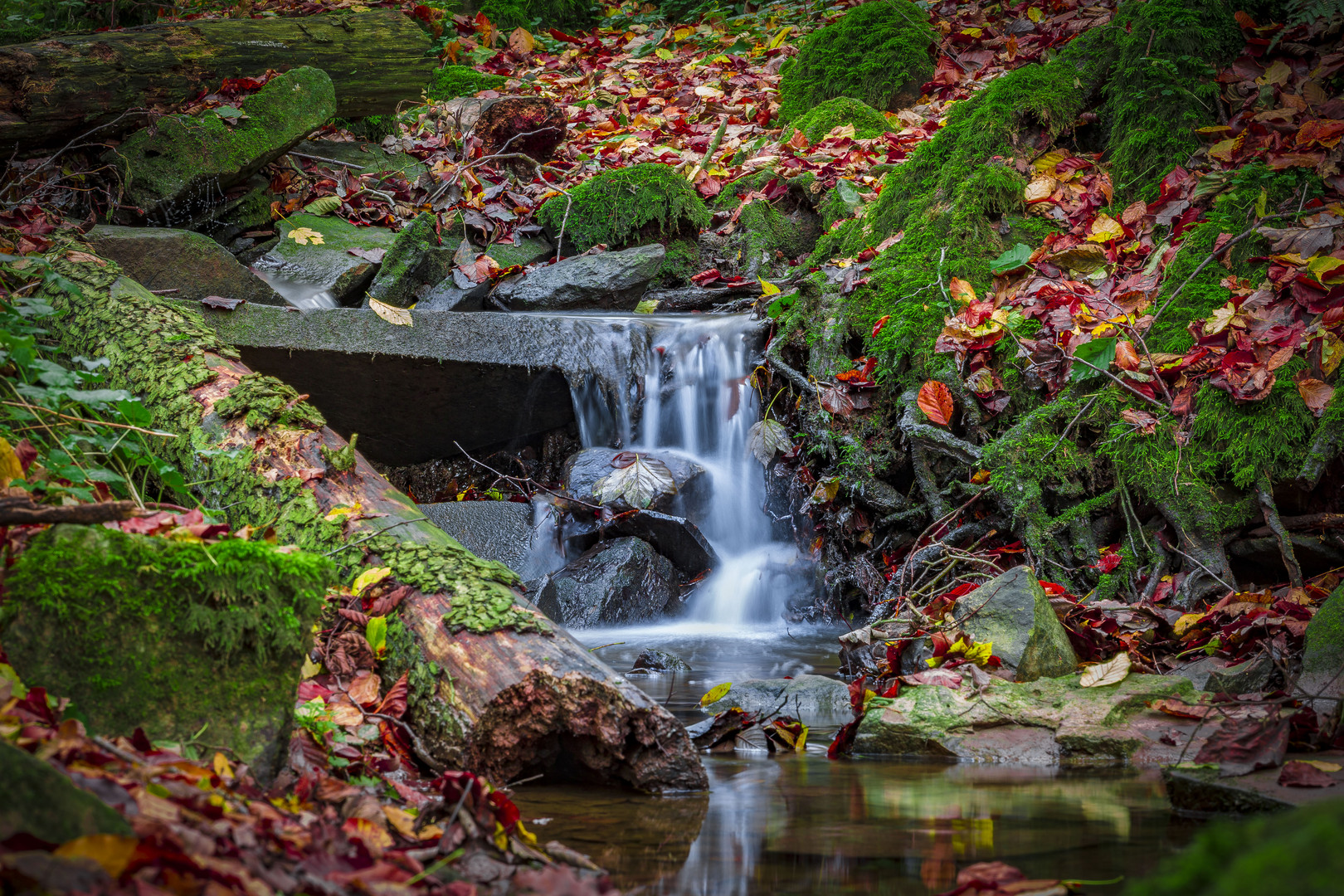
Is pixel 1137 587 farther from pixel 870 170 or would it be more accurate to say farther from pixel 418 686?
pixel 870 170

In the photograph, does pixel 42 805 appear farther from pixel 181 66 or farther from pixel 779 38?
pixel 779 38

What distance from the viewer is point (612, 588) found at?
17.0 feet

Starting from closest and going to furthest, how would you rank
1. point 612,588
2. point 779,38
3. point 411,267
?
1. point 612,588
2. point 411,267
3. point 779,38

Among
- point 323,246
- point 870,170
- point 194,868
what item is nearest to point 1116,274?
point 870,170

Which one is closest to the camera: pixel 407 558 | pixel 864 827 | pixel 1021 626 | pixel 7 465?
pixel 864 827

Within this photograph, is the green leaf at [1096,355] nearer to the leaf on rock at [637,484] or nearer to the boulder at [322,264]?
the leaf on rock at [637,484]

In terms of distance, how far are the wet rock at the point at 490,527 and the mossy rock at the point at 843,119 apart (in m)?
4.89

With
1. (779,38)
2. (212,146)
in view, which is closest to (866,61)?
(779,38)

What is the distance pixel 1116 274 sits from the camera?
458 centimetres

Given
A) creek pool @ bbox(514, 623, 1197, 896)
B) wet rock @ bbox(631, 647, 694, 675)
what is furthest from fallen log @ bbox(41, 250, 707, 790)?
wet rock @ bbox(631, 647, 694, 675)

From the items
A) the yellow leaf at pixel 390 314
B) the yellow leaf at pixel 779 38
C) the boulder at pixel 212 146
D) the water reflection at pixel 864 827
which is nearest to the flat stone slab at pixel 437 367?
the yellow leaf at pixel 390 314

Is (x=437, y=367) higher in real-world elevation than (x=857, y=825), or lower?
higher

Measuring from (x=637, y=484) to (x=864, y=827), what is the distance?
11.2 ft

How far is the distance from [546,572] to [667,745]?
3001 millimetres
